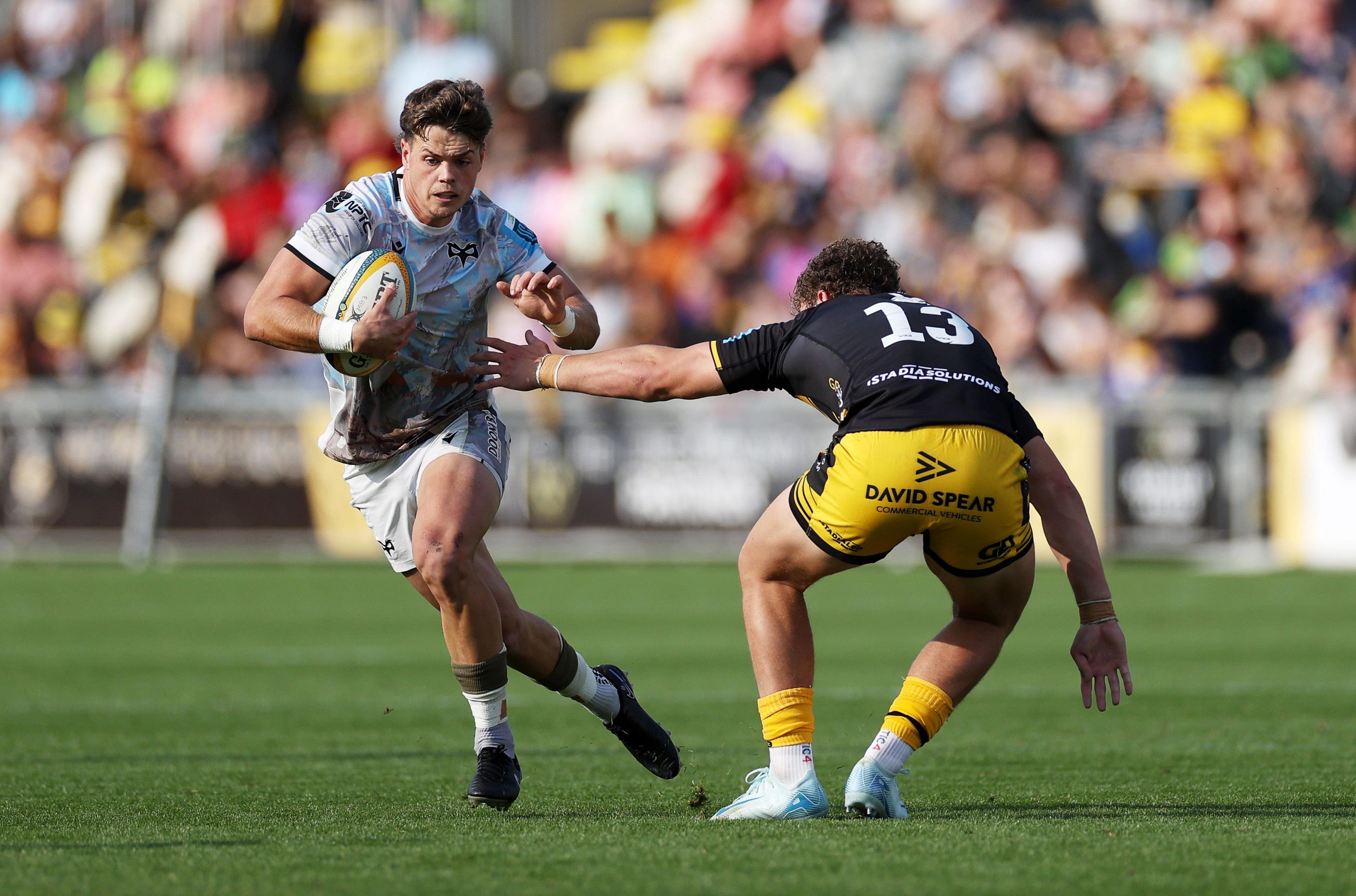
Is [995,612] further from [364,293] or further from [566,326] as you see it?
[364,293]

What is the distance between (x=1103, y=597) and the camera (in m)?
5.71

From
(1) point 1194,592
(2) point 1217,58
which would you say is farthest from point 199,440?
(2) point 1217,58

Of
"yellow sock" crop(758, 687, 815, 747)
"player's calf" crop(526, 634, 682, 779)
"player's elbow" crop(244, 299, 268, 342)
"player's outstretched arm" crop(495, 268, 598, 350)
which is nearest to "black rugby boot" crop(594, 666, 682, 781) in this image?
"player's calf" crop(526, 634, 682, 779)

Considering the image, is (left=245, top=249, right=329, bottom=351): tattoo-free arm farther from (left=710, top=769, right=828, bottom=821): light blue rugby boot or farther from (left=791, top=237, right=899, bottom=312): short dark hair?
(left=710, top=769, right=828, bottom=821): light blue rugby boot

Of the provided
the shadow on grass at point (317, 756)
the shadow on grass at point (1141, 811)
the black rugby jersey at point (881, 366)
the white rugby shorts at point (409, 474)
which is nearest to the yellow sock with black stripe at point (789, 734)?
the shadow on grass at point (1141, 811)

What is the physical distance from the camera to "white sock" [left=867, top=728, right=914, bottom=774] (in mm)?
5496

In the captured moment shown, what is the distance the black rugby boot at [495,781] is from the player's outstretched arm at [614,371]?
45.4 inches

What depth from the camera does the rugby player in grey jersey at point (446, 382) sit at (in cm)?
594

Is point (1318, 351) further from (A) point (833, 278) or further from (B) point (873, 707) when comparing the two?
(A) point (833, 278)

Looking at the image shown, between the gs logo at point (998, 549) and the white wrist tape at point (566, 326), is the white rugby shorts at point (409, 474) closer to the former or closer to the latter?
the white wrist tape at point (566, 326)

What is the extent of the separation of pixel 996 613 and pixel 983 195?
45.0ft

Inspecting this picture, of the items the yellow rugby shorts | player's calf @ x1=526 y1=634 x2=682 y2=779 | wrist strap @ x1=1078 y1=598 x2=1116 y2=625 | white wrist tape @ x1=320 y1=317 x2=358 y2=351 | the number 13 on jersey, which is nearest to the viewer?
the yellow rugby shorts

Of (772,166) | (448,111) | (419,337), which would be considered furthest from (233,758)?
(772,166)

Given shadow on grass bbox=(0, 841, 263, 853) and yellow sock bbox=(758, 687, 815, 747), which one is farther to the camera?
yellow sock bbox=(758, 687, 815, 747)
